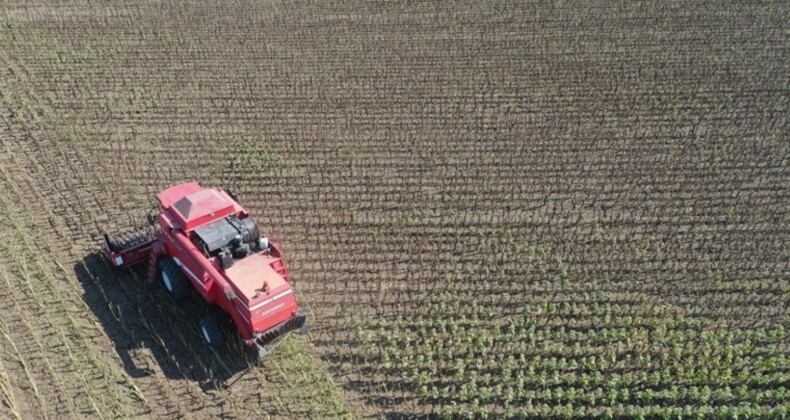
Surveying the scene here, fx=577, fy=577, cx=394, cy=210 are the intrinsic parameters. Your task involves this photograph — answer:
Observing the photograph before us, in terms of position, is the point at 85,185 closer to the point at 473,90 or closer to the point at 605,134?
the point at 473,90

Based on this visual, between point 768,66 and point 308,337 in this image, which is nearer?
point 308,337

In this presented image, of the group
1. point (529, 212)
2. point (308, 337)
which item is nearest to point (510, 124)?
point (529, 212)

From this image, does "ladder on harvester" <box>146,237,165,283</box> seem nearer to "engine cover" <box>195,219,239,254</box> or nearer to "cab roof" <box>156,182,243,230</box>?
"cab roof" <box>156,182,243,230</box>

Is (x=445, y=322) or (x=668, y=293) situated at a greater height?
(x=668, y=293)

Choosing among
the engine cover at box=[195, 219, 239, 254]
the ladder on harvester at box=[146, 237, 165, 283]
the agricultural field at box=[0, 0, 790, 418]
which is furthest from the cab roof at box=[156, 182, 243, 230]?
the agricultural field at box=[0, 0, 790, 418]

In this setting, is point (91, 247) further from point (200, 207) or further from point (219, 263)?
point (219, 263)

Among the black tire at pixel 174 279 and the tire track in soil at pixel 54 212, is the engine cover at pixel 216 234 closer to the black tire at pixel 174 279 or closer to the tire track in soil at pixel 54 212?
the black tire at pixel 174 279

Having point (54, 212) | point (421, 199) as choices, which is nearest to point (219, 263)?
point (421, 199)
